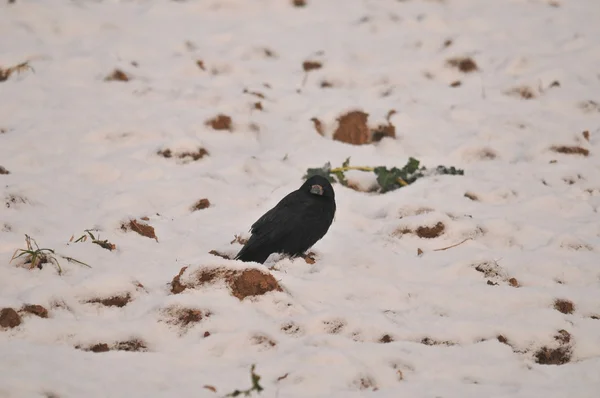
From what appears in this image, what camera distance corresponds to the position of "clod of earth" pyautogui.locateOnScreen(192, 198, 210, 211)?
4820mm

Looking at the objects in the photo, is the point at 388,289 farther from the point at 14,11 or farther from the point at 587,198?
the point at 14,11

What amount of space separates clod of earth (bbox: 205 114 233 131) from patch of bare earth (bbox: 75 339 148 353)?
2.82m

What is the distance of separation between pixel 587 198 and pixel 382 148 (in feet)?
4.98

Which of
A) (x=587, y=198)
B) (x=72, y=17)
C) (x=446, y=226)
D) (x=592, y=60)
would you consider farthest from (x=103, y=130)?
(x=592, y=60)

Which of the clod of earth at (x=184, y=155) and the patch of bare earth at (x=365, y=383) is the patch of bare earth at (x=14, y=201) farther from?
the patch of bare earth at (x=365, y=383)

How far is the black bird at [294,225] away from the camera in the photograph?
14.0ft

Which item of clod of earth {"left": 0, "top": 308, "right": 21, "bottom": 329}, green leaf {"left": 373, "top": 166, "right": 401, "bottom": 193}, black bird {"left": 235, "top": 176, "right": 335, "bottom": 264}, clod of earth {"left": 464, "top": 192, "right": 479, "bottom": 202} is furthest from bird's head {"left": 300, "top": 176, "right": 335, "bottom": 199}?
clod of earth {"left": 0, "top": 308, "right": 21, "bottom": 329}

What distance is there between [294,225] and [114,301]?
3.84 feet

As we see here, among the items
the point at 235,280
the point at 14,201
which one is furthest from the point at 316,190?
the point at 14,201

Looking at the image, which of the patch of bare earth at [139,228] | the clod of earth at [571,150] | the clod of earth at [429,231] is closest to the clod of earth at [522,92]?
the clod of earth at [571,150]

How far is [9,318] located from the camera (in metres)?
3.22

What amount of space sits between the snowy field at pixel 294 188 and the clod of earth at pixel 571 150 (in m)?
0.01

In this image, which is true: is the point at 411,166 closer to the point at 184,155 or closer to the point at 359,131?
the point at 359,131

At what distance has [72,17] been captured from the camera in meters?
7.13
